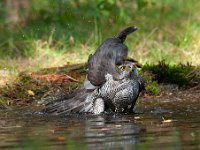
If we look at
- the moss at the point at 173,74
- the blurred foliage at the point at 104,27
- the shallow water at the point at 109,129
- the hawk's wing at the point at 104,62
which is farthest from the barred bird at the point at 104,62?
the blurred foliage at the point at 104,27

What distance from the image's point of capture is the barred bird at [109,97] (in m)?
9.02

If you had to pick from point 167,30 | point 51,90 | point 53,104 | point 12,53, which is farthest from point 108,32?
point 53,104

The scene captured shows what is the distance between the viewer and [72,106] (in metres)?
9.31

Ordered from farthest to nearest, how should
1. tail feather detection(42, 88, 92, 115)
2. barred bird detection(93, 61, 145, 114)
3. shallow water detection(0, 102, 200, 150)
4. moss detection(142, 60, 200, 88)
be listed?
moss detection(142, 60, 200, 88) → tail feather detection(42, 88, 92, 115) → barred bird detection(93, 61, 145, 114) → shallow water detection(0, 102, 200, 150)

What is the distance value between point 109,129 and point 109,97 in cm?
140

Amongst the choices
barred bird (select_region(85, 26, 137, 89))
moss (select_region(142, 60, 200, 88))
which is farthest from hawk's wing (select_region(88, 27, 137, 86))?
moss (select_region(142, 60, 200, 88))

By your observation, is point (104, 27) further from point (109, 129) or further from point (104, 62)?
point (109, 129)

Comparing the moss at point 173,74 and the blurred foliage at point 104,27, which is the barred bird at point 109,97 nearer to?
the moss at point 173,74

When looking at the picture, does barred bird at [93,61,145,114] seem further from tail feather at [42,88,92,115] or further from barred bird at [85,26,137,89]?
tail feather at [42,88,92,115]

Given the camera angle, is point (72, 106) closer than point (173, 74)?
Yes

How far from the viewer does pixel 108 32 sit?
14.7 metres

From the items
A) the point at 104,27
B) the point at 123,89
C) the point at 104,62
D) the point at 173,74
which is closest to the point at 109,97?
the point at 123,89

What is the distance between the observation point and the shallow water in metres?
6.64

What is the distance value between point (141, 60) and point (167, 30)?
2105 mm
